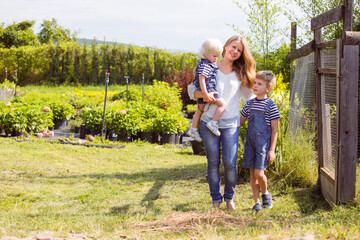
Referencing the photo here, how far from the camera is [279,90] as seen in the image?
18.9ft

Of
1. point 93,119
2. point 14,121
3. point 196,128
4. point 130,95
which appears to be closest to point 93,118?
point 93,119

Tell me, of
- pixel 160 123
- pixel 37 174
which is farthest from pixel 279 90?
pixel 160 123

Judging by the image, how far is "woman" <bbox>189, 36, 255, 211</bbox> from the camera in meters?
3.64

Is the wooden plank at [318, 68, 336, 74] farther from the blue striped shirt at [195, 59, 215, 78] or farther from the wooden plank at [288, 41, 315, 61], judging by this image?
the blue striped shirt at [195, 59, 215, 78]

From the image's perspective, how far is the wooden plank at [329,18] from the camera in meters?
3.71

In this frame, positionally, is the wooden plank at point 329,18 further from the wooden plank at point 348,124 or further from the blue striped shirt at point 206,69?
the blue striped shirt at point 206,69

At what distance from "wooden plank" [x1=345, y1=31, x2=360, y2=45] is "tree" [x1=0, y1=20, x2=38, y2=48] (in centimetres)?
2931

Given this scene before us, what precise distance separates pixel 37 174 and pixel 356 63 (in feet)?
14.4

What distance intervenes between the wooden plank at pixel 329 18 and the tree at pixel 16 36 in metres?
A: 28.5

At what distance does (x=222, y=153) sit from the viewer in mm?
3703

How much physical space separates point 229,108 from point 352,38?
1160mm

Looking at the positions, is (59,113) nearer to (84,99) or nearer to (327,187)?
(84,99)

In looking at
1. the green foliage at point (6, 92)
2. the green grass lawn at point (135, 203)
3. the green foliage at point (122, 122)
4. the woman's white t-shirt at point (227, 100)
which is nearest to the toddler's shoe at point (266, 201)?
the green grass lawn at point (135, 203)

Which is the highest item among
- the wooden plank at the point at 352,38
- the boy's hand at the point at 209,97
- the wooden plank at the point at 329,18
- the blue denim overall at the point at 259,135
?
the wooden plank at the point at 329,18
